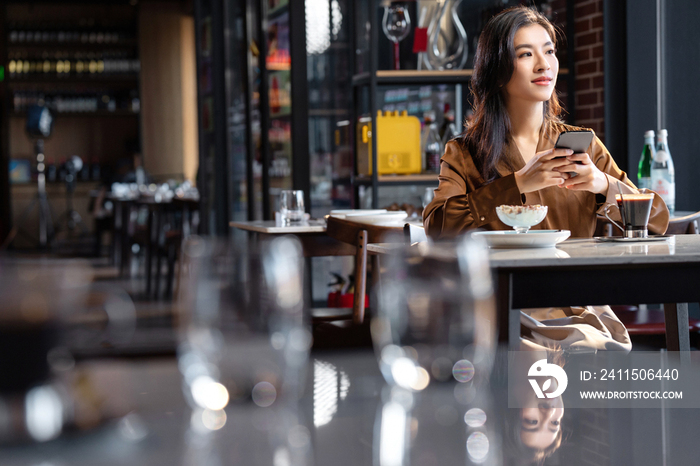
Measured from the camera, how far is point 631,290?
1.33 metres

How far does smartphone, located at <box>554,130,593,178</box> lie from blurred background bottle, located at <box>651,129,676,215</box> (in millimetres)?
1761

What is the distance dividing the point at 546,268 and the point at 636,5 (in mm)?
2824

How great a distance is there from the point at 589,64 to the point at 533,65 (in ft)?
6.78

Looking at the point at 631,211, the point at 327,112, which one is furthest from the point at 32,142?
the point at 631,211

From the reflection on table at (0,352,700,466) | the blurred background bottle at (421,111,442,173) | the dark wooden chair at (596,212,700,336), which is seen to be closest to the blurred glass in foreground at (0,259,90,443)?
the reflection on table at (0,352,700,466)

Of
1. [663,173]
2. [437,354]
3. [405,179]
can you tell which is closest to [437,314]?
[437,354]

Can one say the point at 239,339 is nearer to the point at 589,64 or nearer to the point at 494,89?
the point at 494,89

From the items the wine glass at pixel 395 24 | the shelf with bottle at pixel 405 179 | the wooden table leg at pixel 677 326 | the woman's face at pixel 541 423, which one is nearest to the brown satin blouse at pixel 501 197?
the wooden table leg at pixel 677 326

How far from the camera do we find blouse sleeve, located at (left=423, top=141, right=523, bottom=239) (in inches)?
74.4

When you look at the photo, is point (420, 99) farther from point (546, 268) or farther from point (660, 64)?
point (546, 268)

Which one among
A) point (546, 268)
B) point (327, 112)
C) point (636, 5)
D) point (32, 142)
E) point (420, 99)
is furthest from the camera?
point (32, 142)

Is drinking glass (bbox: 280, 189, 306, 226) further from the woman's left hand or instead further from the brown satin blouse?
the woman's left hand

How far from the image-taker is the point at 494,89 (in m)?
2.12

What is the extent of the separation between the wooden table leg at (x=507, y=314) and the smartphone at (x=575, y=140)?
21.5 inches
